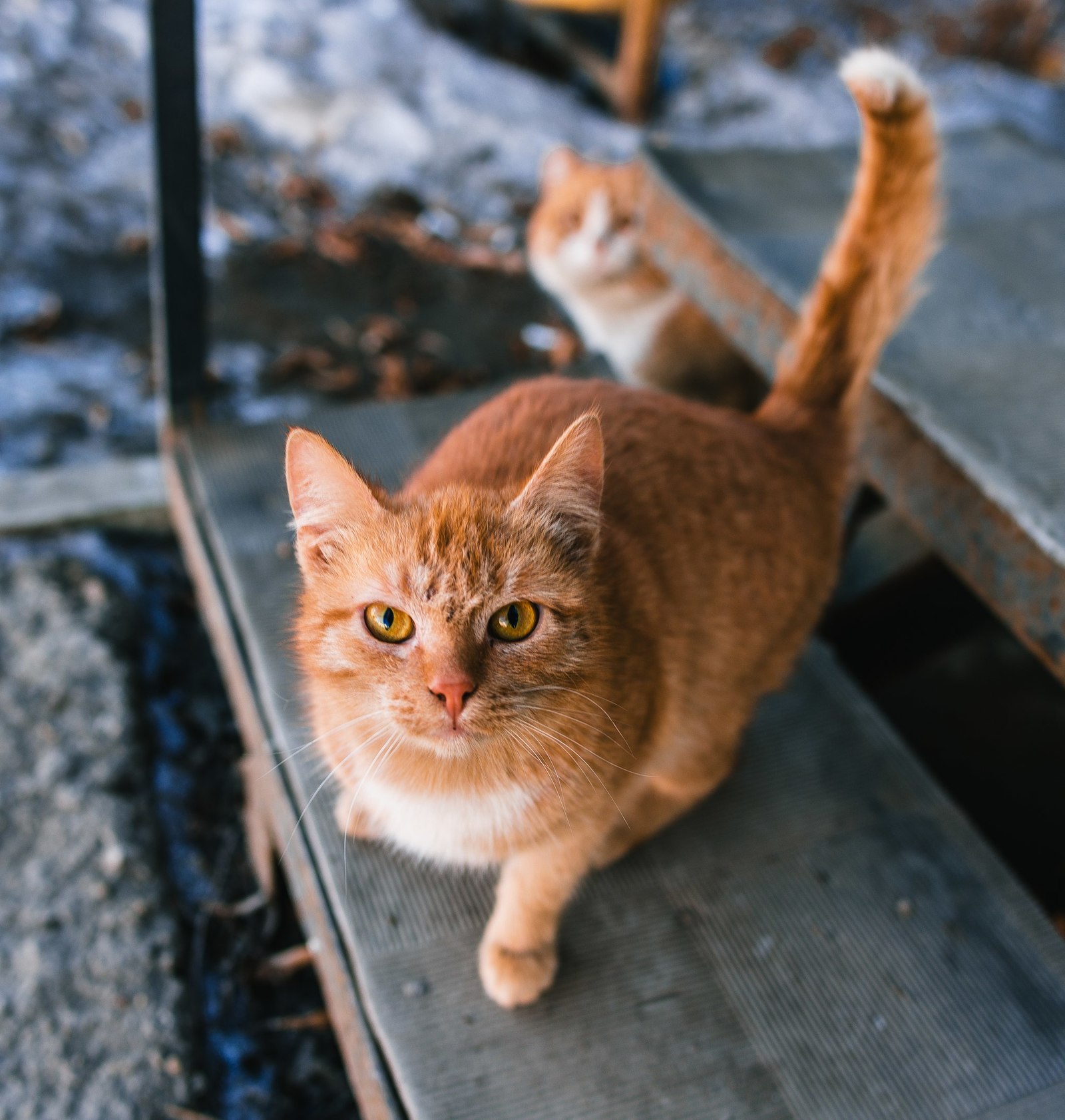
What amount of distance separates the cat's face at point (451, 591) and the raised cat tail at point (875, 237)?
0.74 m

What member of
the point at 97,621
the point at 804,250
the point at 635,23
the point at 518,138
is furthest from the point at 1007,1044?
the point at 635,23

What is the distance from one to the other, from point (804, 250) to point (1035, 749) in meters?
1.59

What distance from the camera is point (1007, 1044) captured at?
5.61ft

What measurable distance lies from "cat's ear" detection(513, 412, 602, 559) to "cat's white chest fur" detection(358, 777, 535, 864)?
40 centimetres

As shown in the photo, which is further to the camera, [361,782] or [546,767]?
[361,782]

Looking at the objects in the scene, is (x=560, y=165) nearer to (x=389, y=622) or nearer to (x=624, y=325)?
(x=624, y=325)

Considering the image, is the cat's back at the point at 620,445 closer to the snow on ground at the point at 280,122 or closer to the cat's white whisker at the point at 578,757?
the cat's white whisker at the point at 578,757

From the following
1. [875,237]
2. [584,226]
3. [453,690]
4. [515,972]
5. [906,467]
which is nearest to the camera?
[453,690]

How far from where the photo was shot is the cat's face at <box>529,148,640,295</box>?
3.28 metres

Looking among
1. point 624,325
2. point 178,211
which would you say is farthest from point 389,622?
point 624,325

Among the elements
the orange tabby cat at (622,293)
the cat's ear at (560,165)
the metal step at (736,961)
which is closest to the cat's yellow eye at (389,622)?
the metal step at (736,961)

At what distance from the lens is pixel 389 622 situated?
1329 mm

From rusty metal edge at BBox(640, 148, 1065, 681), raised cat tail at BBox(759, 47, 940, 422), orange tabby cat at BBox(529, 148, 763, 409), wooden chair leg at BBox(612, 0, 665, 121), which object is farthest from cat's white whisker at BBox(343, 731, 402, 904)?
wooden chair leg at BBox(612, 0, 665, 121)

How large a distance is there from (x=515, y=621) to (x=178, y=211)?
1.72m
